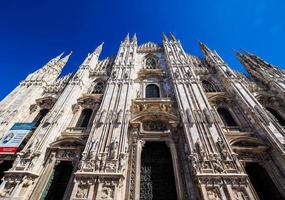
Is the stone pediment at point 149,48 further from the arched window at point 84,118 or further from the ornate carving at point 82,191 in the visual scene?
the ornate carving at point 82,191

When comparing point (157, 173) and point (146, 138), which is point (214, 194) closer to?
point (157, 173)

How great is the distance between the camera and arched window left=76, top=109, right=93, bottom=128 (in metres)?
12.7

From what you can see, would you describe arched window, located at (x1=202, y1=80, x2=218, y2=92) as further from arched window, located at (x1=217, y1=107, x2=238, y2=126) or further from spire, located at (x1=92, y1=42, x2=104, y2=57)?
spire, located at (x1=92, y1=42, x2=104, y2=57)

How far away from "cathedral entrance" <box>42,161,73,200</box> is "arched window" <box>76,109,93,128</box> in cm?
331

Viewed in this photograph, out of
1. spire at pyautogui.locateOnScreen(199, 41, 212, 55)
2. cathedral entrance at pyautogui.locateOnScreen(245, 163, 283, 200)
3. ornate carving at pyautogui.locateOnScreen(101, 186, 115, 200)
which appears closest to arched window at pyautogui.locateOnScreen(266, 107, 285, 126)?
cathedral entrance at pyautogui.locateOnScreen(245, 163, 283, 200)

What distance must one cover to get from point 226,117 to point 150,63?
34.6 feet

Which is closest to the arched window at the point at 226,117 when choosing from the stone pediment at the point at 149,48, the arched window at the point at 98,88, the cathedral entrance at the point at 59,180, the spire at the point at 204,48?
the spire at the point at 204,48

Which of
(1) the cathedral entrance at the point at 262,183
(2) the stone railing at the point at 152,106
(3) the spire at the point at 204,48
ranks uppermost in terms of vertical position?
(3) the spire at the point at 204,48

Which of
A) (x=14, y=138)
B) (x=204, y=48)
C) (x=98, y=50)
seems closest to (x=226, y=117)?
(x=204, y=48)

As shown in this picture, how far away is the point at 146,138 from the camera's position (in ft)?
35.4

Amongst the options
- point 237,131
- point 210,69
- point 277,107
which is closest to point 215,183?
point 237,131

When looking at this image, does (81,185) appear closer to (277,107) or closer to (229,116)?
(229,116)

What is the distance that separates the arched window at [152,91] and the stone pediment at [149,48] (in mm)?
7261

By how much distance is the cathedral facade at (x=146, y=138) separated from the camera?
26.2 ft
